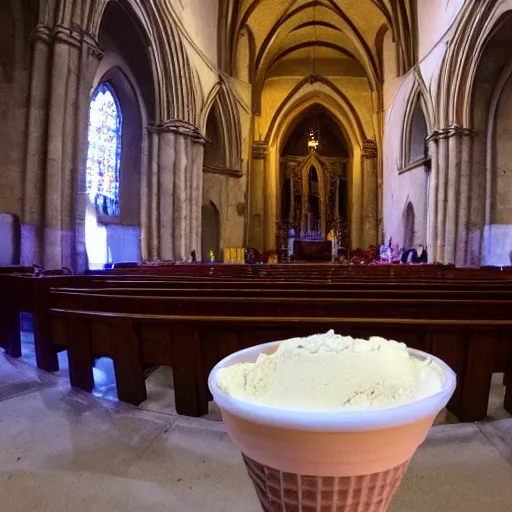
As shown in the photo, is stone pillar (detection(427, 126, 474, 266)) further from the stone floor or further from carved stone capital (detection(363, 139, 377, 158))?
the stone floor

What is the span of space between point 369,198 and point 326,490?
19.8m

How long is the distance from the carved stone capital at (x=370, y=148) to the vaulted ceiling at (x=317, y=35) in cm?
245

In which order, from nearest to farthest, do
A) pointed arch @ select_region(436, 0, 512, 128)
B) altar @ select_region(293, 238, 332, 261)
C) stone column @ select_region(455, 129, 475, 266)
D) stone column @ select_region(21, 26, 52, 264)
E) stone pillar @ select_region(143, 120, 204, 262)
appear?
stone column @ select_region(21, 26, 52, 264) → pointed arch @ select_region(436, 0, 512, 128) → stone column @ select_region(455, 129, 475, 266) → stone pillar @ select_region(143, 120, 204, 262) → altar @ select_region(293, 238, 332, 261)

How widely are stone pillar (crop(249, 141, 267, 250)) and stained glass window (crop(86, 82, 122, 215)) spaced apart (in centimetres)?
879

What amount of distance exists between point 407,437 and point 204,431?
4.19 ft

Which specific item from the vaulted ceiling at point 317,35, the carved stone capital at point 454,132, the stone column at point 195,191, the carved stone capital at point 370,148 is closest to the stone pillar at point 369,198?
the carved stone capital at point 370,148

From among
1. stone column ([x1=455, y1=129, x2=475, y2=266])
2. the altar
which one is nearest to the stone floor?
stone column ([x1=455, y1=129, x2=475, y2=266])

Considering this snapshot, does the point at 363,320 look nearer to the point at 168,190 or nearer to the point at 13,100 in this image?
the point at 13,100

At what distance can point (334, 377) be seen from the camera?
0.71 m

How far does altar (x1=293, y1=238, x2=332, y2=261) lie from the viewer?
16.2 metres

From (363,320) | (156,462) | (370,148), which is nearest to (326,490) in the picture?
(156,462)

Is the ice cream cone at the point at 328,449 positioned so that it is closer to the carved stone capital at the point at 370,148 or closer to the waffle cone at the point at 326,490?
the waffle cone at the point at 326,490

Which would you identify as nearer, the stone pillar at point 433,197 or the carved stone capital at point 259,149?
the stone pillar at point 433,197

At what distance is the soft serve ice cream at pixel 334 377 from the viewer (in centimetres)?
67
